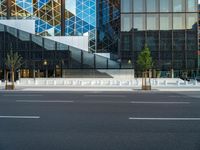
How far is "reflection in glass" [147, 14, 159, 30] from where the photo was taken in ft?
172

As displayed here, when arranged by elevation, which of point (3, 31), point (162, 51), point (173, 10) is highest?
point (173, 10)

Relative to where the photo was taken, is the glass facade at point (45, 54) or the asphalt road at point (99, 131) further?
the glass facade at point (45, 54)

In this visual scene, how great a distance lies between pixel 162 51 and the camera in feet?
171

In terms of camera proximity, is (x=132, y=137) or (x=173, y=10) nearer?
(x=132, y=137)

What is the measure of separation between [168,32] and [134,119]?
1799 inches

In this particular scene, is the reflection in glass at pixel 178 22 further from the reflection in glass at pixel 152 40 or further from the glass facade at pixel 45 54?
the glass facade at pixel 45 54

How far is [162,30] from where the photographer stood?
172ft

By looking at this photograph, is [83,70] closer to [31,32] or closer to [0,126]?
[31,32]

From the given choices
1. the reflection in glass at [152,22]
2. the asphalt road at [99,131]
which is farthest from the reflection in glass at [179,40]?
the asphalt road at [99,131]

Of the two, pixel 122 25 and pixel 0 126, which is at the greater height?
pixel 122 25

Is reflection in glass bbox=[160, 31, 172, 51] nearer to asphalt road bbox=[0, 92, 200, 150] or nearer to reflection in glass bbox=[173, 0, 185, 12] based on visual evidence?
reflection in glass bbox=[173, 0, 185, 12]

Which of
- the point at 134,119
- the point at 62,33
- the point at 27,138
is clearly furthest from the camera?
the point at 62,33

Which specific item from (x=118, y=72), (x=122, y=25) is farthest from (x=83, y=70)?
(x=122, y=25)

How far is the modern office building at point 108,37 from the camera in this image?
49.0m
